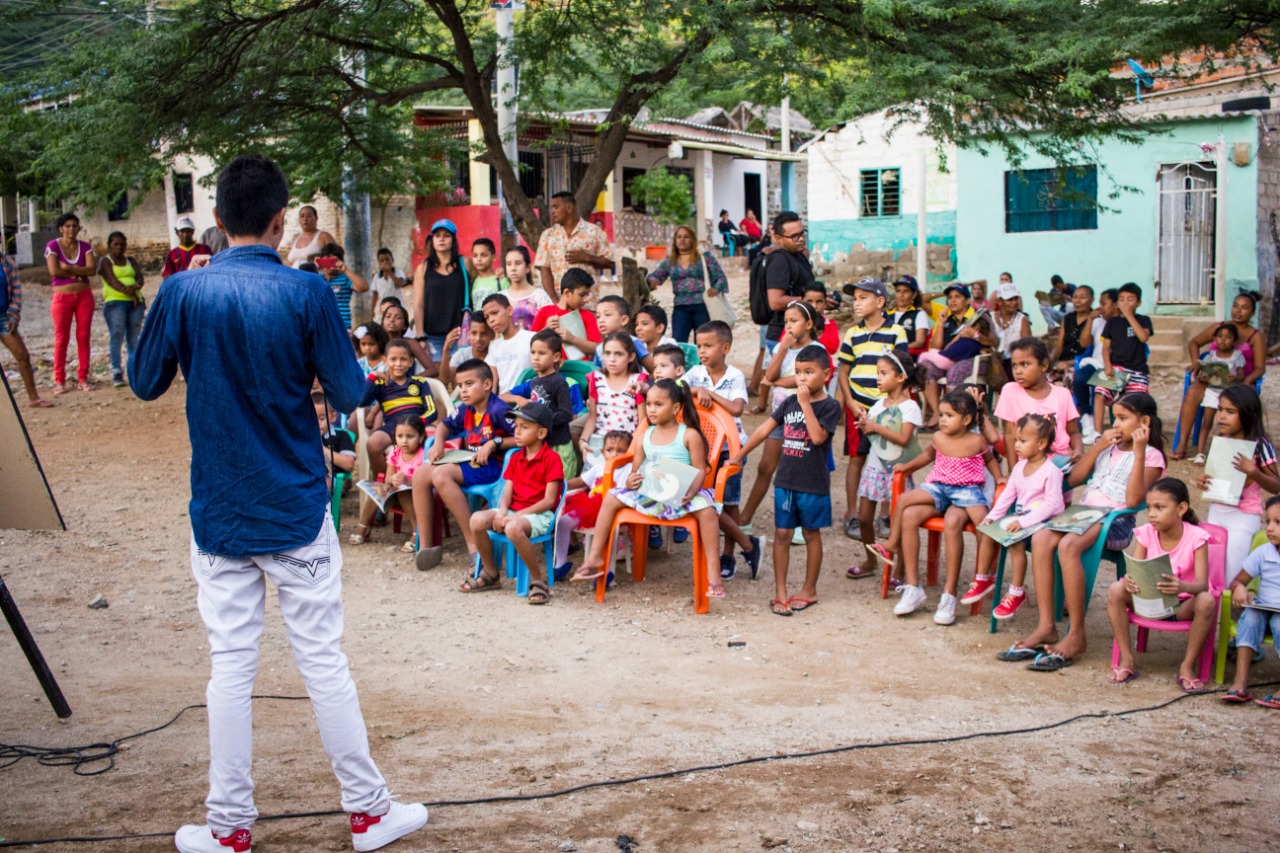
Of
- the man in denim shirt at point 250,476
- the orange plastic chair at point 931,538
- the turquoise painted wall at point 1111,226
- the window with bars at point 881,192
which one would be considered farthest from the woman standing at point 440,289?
the window with bars at point 881,192

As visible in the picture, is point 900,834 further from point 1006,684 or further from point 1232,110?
point 1232,110

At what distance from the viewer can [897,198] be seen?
24.9m

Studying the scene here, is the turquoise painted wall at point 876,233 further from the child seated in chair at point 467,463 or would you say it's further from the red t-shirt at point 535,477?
the red t-shirt at point 535,477

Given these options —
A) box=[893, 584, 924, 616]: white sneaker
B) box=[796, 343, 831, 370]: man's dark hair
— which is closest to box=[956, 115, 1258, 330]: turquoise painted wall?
box=[796, 343, 831, 370]: man's dark hair

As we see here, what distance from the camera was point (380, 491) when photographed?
766 centimetres

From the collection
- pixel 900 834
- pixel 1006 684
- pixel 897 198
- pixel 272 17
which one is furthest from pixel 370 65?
pixel 897 198

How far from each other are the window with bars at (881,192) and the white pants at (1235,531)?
20.0m

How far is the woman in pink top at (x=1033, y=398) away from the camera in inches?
265

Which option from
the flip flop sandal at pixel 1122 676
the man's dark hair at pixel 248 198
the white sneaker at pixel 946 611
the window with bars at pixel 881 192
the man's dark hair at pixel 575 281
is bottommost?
the flip flop sandal at pixel 1122 676

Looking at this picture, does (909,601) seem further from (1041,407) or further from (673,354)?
(673,354)

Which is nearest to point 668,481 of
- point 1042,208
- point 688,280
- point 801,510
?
point 801,510

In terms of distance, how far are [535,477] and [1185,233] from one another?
13.1m

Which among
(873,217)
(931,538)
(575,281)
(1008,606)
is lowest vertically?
(1008,606)

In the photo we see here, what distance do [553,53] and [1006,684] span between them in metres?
8.10
